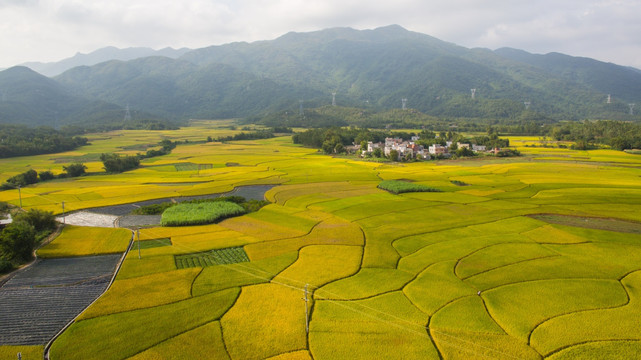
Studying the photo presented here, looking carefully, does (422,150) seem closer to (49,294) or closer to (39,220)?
(39,220)

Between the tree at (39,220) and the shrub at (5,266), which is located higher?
the tree at (39,220)

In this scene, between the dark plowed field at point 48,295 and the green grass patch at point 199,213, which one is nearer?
the dark plowed field at point 48,295

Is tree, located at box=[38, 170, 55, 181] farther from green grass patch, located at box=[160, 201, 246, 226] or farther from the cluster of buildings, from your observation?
the cluster of buildings

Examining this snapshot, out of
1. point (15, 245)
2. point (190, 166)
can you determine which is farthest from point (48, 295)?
point (190, 166)

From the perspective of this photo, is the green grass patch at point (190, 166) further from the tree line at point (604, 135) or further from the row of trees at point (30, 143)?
the tree line at point (604, 135)

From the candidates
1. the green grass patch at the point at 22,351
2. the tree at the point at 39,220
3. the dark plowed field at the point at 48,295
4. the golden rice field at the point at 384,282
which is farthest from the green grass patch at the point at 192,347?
the tree at the point at 39,220

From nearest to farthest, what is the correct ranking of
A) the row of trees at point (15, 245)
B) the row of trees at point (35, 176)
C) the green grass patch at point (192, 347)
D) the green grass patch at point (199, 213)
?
the green grass patch at point (192, 347) < the row of trees at point (15, 245) < the green grass patch at point (199, 213) < the row of trees at point (35, 176)
